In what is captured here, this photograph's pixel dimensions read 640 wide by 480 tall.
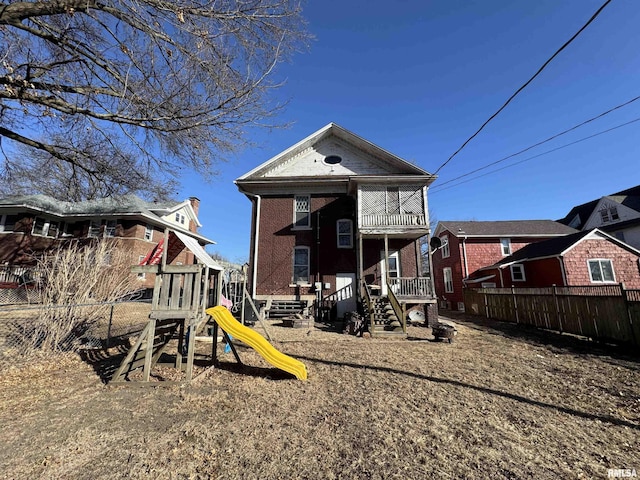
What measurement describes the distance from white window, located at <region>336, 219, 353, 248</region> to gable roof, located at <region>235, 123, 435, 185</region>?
255 centimetres

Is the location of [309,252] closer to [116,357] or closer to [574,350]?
[116,357]

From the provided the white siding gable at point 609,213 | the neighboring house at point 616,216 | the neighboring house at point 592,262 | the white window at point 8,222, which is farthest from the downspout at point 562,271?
the white window at point 8,222

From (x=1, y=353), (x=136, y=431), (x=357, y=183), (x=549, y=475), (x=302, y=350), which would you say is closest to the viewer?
(x=549, y=475)

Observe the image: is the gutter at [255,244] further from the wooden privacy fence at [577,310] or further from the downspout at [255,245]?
the wooden privacy fence at [577,310]

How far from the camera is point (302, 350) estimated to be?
25.2 feet

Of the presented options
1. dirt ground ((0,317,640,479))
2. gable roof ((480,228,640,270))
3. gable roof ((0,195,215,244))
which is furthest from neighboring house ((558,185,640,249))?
gable roof ((0,195,215,244))

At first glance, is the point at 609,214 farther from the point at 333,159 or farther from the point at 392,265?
the point at 333,159

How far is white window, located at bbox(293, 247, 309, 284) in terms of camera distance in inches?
587

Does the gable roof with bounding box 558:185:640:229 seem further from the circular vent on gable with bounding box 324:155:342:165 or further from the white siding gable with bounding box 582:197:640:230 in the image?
the circular vent on gable with bounding box 324:155:342:165

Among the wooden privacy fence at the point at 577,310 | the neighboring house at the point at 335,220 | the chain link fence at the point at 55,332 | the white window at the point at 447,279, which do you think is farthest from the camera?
the white window at the point at 447,279

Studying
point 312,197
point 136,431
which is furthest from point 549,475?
point 312,197

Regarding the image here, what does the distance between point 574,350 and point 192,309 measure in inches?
418

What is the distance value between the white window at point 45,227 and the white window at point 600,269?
36.7 meters

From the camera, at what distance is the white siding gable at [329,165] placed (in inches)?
A: 631
